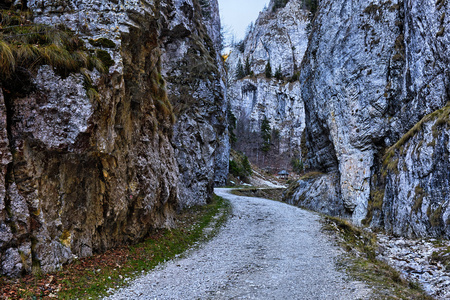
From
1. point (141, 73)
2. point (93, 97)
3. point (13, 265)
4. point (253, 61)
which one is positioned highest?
point (253, 61)

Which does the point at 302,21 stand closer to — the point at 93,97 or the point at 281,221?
the point at 281,221

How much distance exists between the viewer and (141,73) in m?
10.5

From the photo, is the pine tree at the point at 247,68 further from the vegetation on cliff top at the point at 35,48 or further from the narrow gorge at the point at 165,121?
the vegetation on cliff top at the point at 35,48

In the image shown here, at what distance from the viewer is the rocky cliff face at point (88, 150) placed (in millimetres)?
6230

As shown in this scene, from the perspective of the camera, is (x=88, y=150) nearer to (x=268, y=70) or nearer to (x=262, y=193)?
(x=262, y=193)

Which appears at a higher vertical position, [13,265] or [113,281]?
[13,265]

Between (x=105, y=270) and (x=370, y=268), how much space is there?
24.6ft

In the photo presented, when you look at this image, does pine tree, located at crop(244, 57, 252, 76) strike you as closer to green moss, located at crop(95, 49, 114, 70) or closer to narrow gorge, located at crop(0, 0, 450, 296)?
narrow gorge, located at crop(0, 0, 450, 296)

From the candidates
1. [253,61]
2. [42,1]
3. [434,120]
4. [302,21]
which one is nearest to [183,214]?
[42,1]

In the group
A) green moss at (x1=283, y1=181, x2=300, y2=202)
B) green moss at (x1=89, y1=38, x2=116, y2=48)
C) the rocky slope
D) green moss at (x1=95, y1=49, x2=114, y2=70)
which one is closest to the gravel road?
green moss at (x1=95, y1=49, x2=114, y2=70)

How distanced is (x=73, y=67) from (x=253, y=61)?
84081 mm

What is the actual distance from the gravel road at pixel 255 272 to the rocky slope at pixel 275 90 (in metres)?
A: 55.4

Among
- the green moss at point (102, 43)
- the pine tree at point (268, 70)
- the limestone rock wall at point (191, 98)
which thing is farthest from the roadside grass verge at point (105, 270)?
the pine tree at point (268, 70)

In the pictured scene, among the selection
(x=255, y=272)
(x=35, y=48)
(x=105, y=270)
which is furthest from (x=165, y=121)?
(x=255, y=272)
